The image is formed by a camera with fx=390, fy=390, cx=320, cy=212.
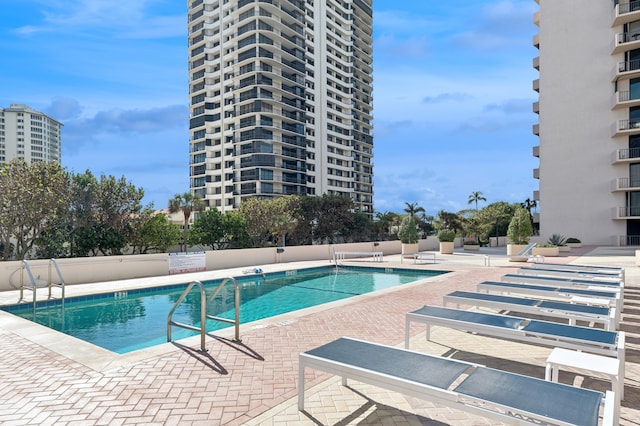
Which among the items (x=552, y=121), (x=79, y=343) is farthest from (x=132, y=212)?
(x=552, y=121)

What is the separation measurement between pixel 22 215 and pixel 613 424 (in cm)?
2326

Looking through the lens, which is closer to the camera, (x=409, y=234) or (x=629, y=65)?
(x=409, y=234)

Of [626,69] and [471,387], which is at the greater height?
[626,69]

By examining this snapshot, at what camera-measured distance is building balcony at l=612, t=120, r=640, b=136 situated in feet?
102

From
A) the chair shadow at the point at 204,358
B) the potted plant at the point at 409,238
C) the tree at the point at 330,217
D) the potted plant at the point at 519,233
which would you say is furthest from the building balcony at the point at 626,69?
the chair shadow at the point at 204,358

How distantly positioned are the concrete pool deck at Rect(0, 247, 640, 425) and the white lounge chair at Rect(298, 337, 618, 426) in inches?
20.8

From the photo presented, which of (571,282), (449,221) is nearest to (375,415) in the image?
(571,282)

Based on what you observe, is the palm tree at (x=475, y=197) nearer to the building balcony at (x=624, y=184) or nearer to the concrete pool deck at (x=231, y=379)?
the building balcony at (x=624, y=184)

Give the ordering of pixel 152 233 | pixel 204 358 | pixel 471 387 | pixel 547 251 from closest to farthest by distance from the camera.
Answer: pixel 471 387 < pixel 204 358 < pixel 547 251 < pixel 152 233

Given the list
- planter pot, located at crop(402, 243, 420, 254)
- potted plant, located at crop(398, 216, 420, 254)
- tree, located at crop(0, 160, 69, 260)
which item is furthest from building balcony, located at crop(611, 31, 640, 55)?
tree, located at crop(0, 160, 69, 260)

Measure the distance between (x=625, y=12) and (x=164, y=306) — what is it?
134 feet

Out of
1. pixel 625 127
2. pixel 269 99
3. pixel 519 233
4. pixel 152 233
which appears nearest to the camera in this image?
pixel 519 233

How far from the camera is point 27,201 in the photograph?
61.8 feet

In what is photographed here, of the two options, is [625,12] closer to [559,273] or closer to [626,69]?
[626,69]
